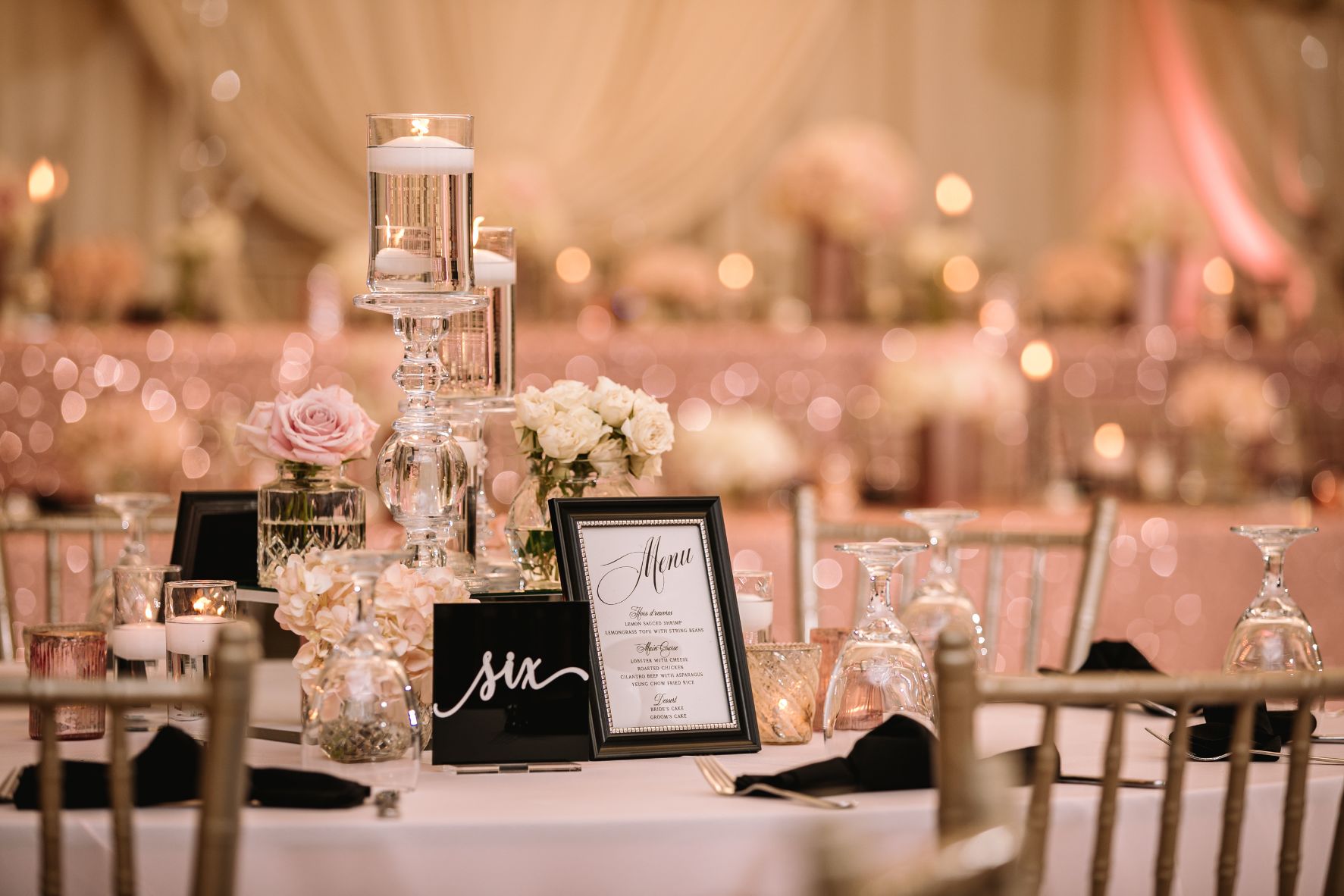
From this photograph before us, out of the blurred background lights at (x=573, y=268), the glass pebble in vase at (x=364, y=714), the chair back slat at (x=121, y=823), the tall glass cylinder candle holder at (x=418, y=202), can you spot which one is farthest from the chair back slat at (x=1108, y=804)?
the blurred background lights at (x=573, y=268)

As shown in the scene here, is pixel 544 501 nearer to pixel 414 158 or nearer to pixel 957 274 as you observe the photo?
pixel 414 158

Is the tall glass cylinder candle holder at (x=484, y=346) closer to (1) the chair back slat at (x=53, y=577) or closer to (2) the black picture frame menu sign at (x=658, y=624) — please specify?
(2) the black picture frame menu sign at (x=658, y=624)

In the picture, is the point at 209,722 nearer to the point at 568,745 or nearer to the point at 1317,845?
the point at 568,745

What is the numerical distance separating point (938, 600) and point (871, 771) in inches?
17.7

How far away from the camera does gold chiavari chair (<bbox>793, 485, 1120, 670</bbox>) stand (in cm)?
233

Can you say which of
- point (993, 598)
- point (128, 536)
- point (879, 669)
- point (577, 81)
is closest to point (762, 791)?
point (879, 669)

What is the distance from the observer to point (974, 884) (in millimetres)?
701

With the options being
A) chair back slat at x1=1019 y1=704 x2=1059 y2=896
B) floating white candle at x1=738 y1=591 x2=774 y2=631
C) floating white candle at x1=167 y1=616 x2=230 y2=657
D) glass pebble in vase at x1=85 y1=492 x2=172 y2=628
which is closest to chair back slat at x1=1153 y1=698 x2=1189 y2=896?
chair back slat at x1=1019 y1=704 x2=1059 y2=896

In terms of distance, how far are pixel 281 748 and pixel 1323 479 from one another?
380 centimetres

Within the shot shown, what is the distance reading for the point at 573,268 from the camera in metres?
4.64

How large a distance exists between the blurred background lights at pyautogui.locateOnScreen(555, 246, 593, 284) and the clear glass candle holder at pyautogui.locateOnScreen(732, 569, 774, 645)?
9.94 ft

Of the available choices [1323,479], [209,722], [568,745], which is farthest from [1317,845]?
[1323,479]

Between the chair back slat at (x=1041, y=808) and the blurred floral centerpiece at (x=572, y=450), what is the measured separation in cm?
65

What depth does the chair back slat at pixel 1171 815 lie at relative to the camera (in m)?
1.13
